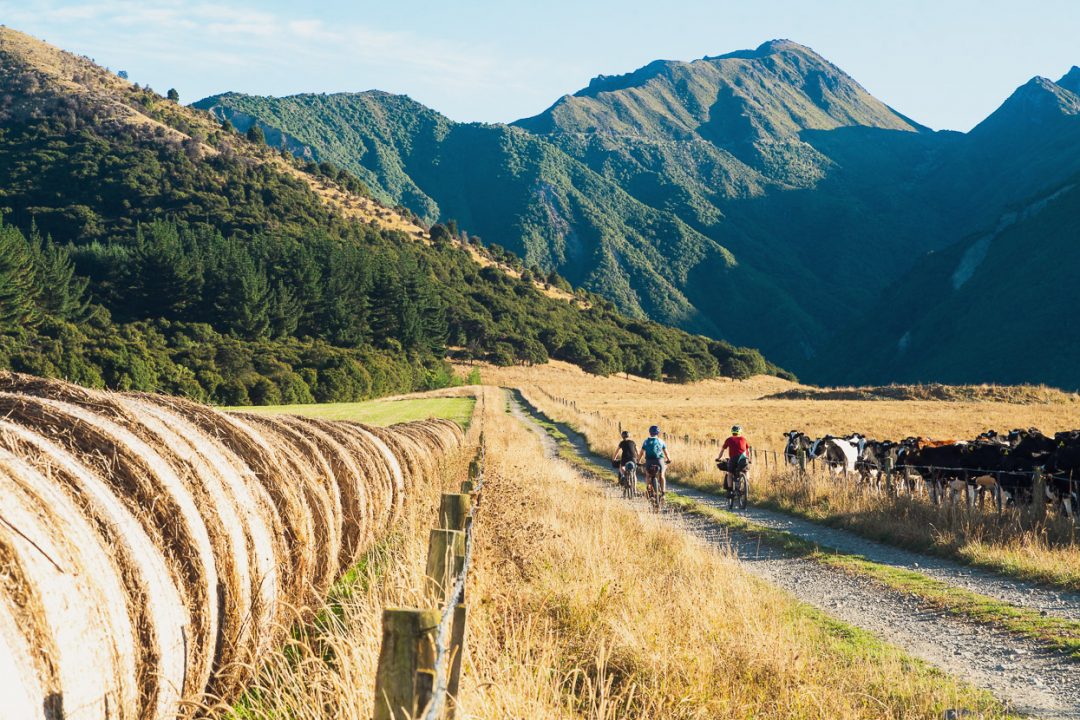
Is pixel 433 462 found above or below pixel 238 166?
below

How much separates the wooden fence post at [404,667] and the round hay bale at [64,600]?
1.36 m

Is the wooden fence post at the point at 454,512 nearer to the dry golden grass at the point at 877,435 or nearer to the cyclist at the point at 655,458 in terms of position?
the dry golden grass at the point at 877,435

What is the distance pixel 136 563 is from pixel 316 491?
3.40 metres

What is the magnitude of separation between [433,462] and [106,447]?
11.9 meters

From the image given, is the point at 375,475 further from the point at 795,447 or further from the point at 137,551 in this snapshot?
the point at 795,447

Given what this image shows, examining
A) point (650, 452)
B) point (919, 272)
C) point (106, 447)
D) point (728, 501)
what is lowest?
point (728, 501)

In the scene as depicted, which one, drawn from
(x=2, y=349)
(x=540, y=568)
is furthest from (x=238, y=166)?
(x=540, y=568)

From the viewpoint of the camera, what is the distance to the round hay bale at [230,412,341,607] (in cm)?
707

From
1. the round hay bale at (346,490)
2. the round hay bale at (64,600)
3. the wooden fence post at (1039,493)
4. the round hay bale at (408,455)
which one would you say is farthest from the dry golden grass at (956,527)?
the round hay bale at (64,600)

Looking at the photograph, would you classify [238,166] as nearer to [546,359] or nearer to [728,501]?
[546,359]

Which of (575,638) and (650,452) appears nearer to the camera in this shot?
(575,638)

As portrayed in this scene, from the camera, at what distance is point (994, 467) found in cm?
1573

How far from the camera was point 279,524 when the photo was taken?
19.5 ft

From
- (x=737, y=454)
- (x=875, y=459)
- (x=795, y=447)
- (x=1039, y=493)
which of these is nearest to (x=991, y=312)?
(x=795, y=447)
